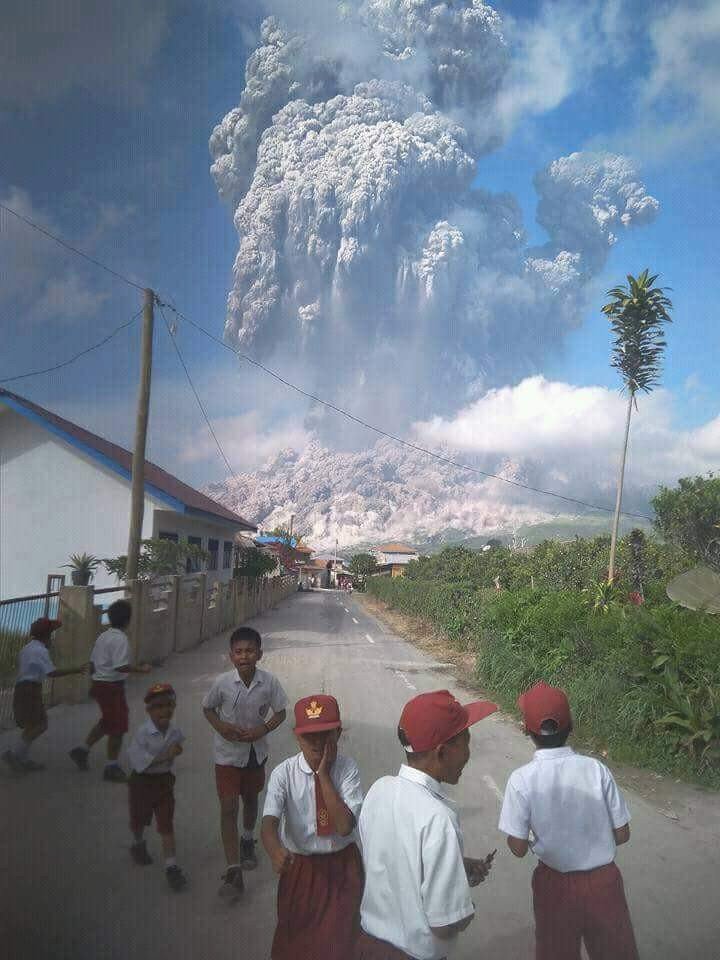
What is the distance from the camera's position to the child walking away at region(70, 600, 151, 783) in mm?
5926

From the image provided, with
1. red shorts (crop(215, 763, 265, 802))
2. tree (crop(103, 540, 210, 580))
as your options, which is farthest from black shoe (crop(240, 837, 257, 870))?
tree (crop(103, 540, 210, 580))

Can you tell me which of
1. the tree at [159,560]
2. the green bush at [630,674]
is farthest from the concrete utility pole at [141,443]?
the green bush at [630,674]

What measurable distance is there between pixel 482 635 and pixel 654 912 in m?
8.55

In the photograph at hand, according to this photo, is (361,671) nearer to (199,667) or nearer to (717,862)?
(199,667)

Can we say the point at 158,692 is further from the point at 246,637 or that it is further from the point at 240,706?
the point at 246,637

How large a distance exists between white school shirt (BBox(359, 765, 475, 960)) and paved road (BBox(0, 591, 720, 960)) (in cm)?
162

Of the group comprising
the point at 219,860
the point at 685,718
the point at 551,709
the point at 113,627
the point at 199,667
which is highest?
the point at 551,709

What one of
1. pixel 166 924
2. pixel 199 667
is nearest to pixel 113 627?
pixel 166 924

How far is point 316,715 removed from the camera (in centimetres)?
271

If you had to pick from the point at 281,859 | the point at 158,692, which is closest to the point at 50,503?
the point at 158,692

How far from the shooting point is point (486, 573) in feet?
102

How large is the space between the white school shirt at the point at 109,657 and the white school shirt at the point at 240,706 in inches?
81.8

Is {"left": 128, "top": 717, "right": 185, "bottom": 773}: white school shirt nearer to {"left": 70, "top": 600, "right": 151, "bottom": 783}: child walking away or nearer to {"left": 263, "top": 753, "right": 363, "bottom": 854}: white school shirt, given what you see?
{"left": 263, "top": 753, "right": 363, "bottom": 854}: white school shirt

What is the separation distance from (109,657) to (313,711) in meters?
3.88
